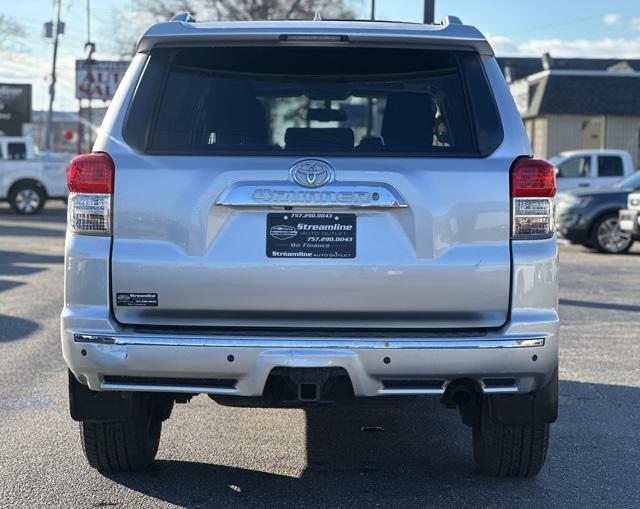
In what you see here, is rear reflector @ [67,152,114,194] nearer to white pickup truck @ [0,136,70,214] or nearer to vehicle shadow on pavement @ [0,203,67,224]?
vehicle shadow on pavement @ [0,203,67,224]

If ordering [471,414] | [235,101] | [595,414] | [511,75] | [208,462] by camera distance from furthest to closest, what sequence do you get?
[511,75]
[595,414]
[208,462]
[471,414]
[235,101]

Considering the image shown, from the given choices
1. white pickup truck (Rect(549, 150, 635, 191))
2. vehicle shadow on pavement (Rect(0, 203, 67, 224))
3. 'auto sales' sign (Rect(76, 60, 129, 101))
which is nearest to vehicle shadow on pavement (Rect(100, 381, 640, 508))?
white pickup truck (Rect(549, 150, 635, 191))

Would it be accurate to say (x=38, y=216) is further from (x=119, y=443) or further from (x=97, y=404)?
(x=97, y=404)

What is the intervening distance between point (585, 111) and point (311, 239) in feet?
130

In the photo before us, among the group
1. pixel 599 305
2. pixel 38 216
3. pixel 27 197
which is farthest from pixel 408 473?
pixel 27 197

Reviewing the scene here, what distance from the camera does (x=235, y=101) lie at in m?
4.23

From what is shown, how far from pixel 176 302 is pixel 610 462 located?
2553 millimetres

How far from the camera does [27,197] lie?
90.0 ft

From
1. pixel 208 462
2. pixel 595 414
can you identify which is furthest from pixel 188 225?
pixel 595 414

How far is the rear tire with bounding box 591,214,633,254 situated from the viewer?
1752cm

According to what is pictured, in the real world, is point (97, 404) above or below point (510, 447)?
above

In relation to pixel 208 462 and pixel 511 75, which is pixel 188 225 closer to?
pixel 208 462

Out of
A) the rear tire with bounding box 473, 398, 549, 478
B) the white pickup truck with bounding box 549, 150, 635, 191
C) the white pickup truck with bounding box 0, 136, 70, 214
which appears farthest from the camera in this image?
the white pickup truck with bounding box 0, 136, 70, 214

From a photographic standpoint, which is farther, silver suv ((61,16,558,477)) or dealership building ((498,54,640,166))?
dealership building ((498,54,640,166))
